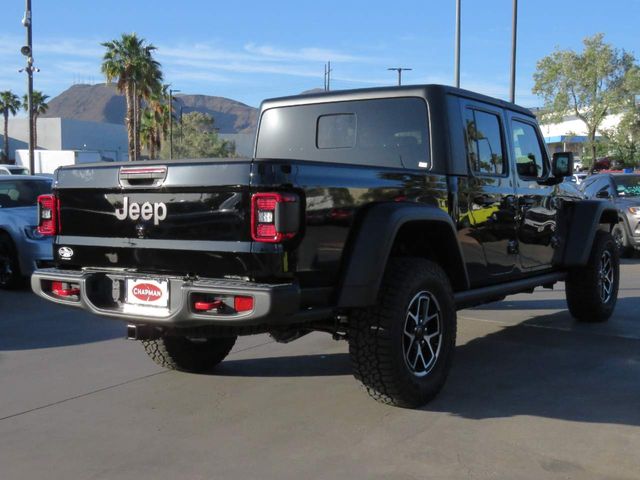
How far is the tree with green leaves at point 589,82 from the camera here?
3366 centimetres

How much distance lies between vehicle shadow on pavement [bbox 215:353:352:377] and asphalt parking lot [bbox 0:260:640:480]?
0.02 meters

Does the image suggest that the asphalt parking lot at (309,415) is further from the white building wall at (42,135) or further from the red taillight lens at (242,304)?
the white building wall at (42,135)

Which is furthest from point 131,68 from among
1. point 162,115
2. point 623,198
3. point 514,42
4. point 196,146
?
point 623,198

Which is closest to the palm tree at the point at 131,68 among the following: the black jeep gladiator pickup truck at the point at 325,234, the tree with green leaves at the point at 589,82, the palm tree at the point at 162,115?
the palm tree at the point at 162,115

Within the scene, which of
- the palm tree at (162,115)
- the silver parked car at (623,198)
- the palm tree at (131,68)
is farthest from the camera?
the palm tree at (162,115)

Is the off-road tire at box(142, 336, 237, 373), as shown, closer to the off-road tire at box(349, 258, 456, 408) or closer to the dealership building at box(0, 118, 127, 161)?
the off-road tire at box(349, 258, 456, 408)

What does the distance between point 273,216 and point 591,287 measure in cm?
434

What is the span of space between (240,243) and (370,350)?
1049mm

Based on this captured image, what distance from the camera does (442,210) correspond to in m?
4.65

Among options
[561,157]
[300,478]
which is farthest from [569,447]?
[561,157]

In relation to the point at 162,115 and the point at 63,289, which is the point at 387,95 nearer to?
the point at 63,289

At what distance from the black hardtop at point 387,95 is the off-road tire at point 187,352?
1935 mm

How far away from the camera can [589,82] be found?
3391cm

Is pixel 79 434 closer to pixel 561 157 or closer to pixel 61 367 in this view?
pixel 61 367
